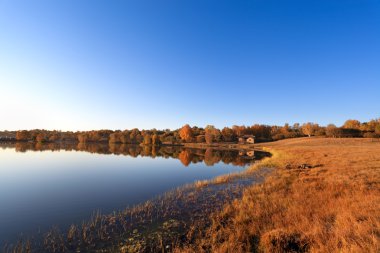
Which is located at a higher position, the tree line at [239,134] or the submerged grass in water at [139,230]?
the tree line at [239,134]

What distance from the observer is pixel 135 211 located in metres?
14.1

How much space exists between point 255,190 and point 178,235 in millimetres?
10196

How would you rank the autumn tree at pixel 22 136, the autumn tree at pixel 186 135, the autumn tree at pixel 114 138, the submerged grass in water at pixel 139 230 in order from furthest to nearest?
the autumn tree at pixel 22 136 < the autumn tree at pixel 114 138 < the autumn tree at pixel 186 135 < the submerged grass in water at pixel 139 230

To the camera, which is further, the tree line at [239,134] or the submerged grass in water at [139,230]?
the tree line at [239,134]

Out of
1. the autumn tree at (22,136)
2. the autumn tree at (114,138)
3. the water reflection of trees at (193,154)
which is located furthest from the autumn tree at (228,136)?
the autumn tree at (22,136)

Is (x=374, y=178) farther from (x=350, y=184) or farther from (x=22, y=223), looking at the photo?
(x=22, y=223)

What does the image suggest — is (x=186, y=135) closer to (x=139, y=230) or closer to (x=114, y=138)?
(x=114, y=138)

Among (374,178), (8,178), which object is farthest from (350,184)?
(8,178)

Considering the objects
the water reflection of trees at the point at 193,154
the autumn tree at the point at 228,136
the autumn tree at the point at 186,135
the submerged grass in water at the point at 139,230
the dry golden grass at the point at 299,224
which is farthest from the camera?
the autumn tree at the point at 186,135

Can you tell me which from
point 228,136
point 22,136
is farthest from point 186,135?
point 22,136

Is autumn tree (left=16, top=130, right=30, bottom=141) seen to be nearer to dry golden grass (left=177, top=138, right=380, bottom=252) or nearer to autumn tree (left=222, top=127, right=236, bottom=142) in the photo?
autumn tree (left=222, top=127, right=236, bottom=142)

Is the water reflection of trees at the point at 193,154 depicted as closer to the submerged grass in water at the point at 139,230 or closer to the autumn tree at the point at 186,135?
the submerged grass in water at the point at 139,230

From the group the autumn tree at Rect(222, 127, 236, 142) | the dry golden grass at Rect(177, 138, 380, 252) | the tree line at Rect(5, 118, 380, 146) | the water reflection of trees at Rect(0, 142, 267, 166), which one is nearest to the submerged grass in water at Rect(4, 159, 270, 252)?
the dry golden grass at Rect(177, 138, 380, 252)

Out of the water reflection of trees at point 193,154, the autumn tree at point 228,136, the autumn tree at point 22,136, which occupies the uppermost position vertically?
the autumn tree at point 22,136
